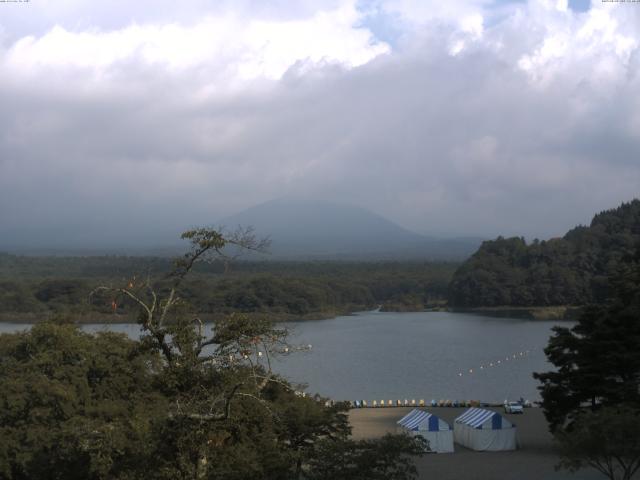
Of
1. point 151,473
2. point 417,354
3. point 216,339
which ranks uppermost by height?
point 216,339

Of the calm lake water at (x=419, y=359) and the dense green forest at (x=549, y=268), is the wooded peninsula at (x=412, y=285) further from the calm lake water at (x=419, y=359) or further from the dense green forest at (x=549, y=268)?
the calm lake water at (x=419, y=359)

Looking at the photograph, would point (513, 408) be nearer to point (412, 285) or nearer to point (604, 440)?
point (604, 440)

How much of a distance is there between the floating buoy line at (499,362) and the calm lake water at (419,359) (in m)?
0.03

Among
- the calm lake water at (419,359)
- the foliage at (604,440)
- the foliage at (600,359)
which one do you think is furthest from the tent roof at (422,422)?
the foliage at (604,440)

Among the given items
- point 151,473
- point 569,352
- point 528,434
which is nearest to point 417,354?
point 528,434

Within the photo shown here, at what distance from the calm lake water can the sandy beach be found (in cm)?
285

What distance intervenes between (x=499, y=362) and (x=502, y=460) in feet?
56.0

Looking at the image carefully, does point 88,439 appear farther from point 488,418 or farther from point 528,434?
point 528,434

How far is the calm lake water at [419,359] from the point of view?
24.2 metres

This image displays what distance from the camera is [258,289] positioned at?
51.0 meters

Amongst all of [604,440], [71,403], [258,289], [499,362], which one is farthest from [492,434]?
[258,289]

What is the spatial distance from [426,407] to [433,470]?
7762 mm

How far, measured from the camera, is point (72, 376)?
11906 millimetres

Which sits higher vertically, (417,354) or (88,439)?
(88,439)
